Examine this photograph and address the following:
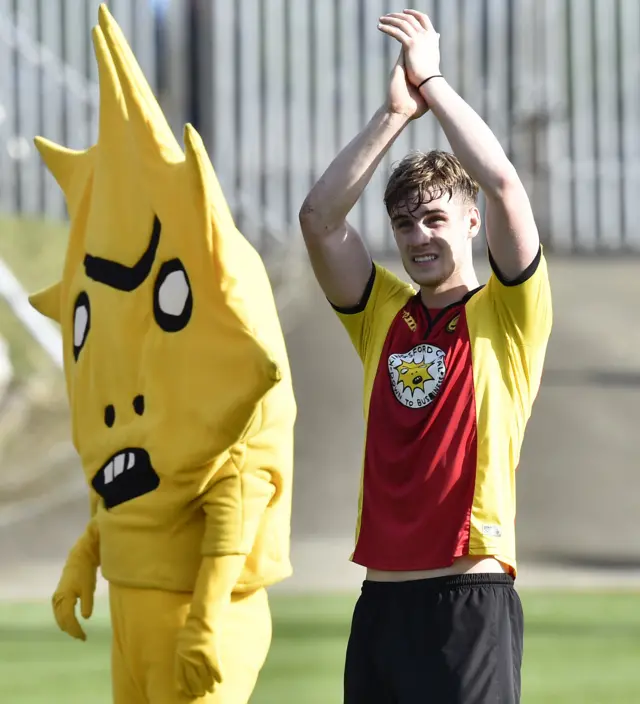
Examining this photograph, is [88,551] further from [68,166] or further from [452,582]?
[452,582]

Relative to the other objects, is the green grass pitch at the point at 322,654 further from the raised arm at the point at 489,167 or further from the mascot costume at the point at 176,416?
the raised arm at the point at 489,167

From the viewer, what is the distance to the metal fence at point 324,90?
9320 millimetres

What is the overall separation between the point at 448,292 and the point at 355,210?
24.7ft

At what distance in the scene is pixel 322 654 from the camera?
4.95 metres

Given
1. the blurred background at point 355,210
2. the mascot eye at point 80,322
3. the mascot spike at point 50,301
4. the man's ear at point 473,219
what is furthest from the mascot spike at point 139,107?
the blurred background at point 355,210

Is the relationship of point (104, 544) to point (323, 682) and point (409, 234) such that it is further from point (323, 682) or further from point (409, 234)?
point (323, 682)

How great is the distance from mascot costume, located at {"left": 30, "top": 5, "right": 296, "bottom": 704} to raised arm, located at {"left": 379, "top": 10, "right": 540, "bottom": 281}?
597mm

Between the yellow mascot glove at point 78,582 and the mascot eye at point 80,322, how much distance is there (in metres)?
0.39

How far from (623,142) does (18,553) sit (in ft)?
18.5

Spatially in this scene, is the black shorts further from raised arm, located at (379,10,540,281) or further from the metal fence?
the metal fence

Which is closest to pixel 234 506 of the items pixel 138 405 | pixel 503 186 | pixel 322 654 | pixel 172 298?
pixel 138 405

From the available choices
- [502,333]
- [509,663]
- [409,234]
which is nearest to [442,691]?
[509,663]

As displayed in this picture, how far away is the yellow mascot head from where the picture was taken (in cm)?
257

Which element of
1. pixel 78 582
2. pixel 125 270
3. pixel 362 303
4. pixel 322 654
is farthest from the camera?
pixel 322 654
